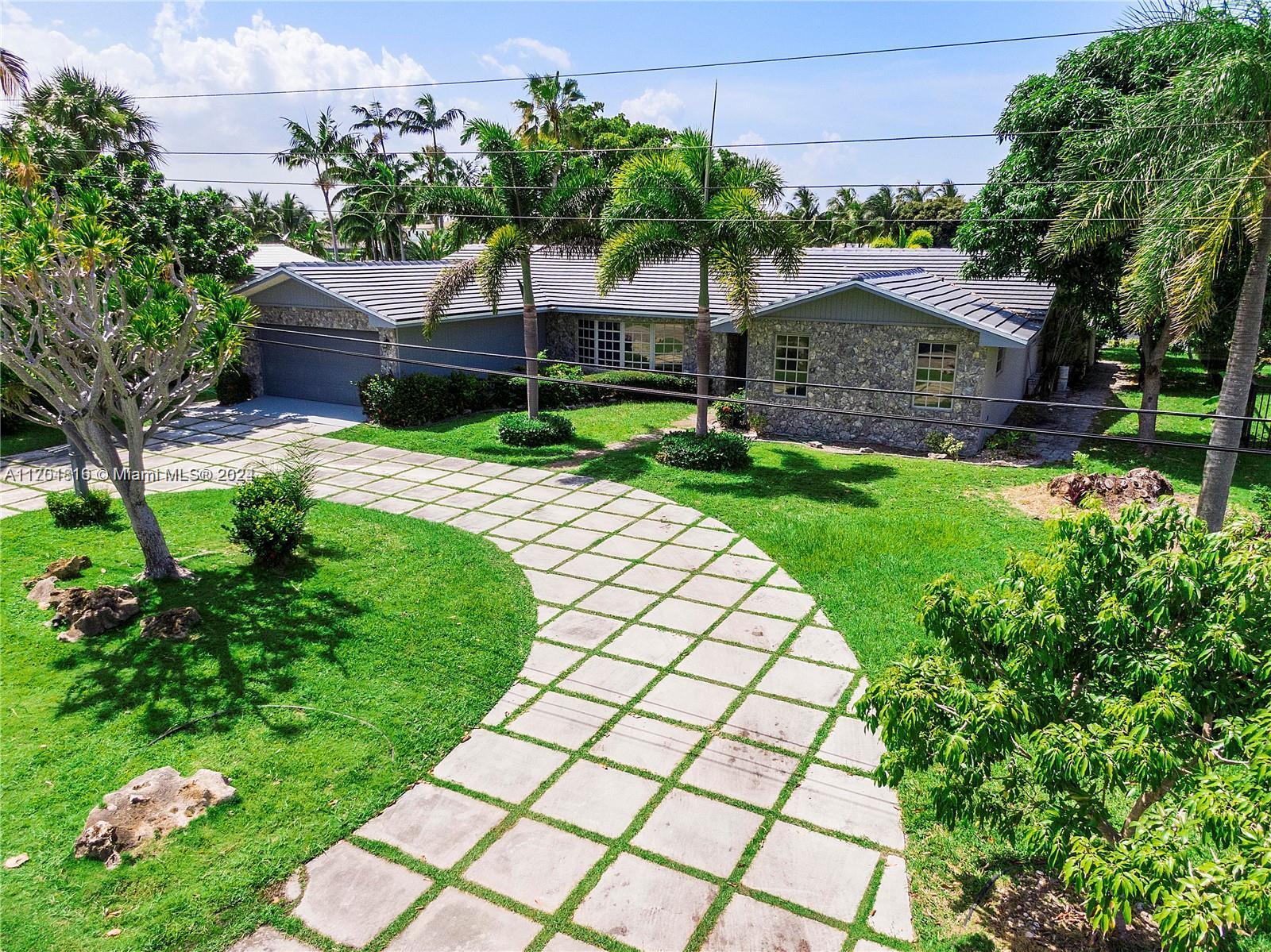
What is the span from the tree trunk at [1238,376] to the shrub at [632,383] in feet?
43.0

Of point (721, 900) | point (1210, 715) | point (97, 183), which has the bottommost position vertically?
point (721, 900)

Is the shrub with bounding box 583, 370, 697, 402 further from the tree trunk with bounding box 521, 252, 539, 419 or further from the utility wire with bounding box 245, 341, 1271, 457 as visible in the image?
the tree trunk with bounding box 521, 252, 539, 419

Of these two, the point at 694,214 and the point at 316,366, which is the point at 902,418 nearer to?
the point at 694,214

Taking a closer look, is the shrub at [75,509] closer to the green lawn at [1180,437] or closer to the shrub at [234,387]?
the shrub at [234,387]

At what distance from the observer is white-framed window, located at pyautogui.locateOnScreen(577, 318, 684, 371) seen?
23.1 m

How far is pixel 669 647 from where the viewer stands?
9.05 metres

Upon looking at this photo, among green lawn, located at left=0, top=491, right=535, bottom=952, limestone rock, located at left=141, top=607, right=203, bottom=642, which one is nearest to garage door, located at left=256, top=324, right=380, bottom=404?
green lawn, located at left=0, top=491, right=535, bottom=952

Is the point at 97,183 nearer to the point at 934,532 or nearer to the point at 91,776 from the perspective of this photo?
the point at 91,776

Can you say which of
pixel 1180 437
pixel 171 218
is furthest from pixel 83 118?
pixel 1180 437

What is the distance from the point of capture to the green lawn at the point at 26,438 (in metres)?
17.0

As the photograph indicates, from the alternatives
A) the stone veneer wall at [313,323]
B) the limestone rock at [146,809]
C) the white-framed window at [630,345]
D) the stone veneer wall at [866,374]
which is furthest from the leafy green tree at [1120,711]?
the white-framed window at [630,345]

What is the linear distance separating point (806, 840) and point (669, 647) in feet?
10.6

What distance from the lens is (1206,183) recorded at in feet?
28.7

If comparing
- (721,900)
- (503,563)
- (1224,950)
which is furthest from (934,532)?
(1224,950)
